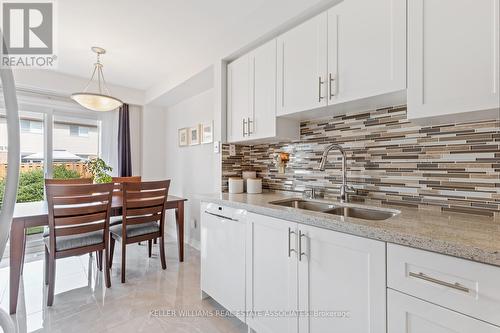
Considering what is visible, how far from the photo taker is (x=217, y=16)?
2.13 m

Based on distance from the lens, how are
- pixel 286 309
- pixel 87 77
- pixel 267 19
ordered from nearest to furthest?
pixel 286 309
pixel 267 19
pixel 87 77

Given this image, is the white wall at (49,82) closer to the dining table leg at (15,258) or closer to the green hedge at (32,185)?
Result: the green hedge at (32,185)

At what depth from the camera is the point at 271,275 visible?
1.46 meters

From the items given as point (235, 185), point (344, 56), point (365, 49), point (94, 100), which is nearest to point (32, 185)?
point (94, 100)

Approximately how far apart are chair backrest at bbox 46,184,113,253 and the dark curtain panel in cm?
168

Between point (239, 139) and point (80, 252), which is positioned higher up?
point (239, 139)

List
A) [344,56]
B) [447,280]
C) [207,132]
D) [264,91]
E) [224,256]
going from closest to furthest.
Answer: [447,280]
[344,56]
[224,256]
[264,91]
[207,132]

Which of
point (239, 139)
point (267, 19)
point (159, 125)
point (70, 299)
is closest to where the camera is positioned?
point (267, 19)

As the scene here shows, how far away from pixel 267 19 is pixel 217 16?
0.50 metres

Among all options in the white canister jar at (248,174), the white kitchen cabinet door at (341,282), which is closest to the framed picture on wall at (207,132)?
the white canister jar at (248,174)

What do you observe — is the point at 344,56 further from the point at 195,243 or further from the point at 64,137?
the point at 64,137

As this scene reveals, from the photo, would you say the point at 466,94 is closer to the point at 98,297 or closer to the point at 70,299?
the point at 98,297

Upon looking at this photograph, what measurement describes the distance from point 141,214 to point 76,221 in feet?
1.82

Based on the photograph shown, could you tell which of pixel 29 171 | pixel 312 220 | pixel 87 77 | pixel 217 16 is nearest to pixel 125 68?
pixel 87 77
